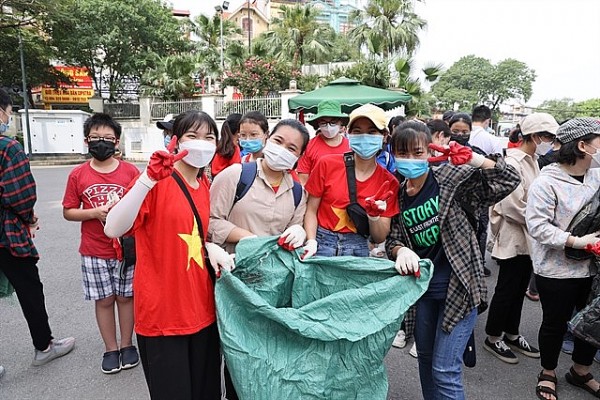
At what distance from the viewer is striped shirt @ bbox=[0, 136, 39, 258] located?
8.67 feet

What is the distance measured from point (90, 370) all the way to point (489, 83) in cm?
6724

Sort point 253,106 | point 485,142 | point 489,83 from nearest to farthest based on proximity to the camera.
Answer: point 485,142 → point 253,106 → point 489,83

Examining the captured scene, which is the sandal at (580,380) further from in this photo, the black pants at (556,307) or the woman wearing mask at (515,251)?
the woman wearing mask at (515,251)

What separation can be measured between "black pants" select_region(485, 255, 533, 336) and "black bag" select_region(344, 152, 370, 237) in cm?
155

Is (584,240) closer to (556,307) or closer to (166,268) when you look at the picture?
(556,307)

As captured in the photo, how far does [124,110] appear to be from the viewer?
21125 millimetres

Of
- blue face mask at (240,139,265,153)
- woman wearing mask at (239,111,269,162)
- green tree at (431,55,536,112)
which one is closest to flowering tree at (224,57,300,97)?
woman wearing mask at (239,111,269,162)

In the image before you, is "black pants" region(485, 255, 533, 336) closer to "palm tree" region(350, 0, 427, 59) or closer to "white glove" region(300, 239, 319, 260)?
"white glove" region(300, 239, 319, 260)

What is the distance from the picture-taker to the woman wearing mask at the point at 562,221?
2.38 meters

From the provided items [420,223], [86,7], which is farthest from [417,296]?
[86,7]

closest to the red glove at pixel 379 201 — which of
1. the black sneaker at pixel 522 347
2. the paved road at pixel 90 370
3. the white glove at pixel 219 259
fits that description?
the white glove at pixel 219 259

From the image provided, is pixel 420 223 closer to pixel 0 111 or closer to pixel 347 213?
pixel 347 213

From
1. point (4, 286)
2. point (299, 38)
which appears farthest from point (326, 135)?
point (299, 38)

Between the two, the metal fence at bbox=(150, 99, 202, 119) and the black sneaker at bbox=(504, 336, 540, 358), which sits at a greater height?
the metal fence at bbox=(150, 99, 202, 119)
